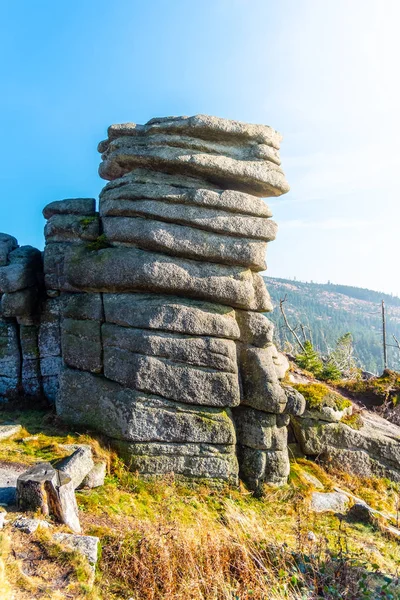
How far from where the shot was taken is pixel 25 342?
51.0 feet

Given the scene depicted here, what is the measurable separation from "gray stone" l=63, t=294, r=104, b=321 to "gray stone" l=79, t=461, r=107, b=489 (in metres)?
4.77

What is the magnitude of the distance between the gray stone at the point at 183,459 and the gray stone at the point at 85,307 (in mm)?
4135

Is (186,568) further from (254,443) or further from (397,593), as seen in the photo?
(254,443)

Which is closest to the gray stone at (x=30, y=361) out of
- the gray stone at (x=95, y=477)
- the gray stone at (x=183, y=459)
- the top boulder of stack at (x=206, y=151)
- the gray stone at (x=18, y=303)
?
the gray stone at (x=18, y=303)

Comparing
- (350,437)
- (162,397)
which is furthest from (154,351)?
(350,437)

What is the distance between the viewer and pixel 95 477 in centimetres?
1039

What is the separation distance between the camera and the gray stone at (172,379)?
12.4 metres

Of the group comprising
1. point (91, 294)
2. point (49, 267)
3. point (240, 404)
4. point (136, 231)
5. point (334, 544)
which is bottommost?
point (334, 544)

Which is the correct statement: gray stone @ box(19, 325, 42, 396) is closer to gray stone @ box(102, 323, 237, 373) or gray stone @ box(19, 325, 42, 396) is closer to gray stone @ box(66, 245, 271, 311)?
gray stone @ box(66, 245, 271, 311)

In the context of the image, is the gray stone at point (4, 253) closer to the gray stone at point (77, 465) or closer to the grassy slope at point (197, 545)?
the grassy slope at point (197, 545)

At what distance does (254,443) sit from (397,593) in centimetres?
583

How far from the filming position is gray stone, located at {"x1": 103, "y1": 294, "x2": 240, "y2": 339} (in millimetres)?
12789

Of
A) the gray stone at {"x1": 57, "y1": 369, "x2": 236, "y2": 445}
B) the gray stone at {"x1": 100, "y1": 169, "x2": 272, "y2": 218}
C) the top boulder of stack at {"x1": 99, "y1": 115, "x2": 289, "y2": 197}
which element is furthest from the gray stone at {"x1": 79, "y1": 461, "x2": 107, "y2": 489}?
the top boulder of stack at {"x1": 99, "y1": 115, "x2": 289, "y2": 197}

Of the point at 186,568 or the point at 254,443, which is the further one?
the point at 254,443
